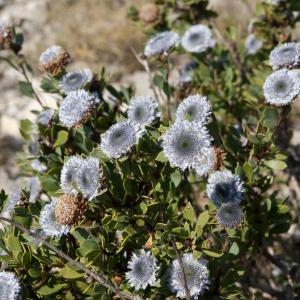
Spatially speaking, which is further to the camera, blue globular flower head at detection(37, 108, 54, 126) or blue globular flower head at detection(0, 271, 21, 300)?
blue globular flower head at detection(37, 108, 54, 126)

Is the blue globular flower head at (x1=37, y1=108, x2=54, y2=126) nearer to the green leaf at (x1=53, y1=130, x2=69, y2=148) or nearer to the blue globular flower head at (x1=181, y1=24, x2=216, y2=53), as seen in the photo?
the green leaf at (x1=53, y1=130, x2=69, y2=148)

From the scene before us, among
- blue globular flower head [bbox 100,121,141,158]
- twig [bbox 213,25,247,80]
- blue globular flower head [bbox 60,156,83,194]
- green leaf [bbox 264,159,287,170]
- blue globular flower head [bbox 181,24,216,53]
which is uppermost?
blue globular flower head [bbox 100,121,141,158]

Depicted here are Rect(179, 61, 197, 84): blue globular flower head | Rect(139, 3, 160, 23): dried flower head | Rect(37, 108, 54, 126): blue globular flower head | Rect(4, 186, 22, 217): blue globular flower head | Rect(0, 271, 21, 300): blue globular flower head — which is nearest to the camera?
Rect(0, 271, 21, 300): blue globular flower head

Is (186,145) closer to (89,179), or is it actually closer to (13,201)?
(89,179)

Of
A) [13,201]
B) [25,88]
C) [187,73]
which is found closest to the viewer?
[13,201]

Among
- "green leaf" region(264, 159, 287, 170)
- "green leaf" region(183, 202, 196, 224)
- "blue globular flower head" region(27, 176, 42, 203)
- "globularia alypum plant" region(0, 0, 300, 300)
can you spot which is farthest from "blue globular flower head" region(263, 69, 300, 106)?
"blue globular flower head" region(27, 176, 42, 203)

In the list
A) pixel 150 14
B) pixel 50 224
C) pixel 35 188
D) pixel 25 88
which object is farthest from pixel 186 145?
pixel 150 14
